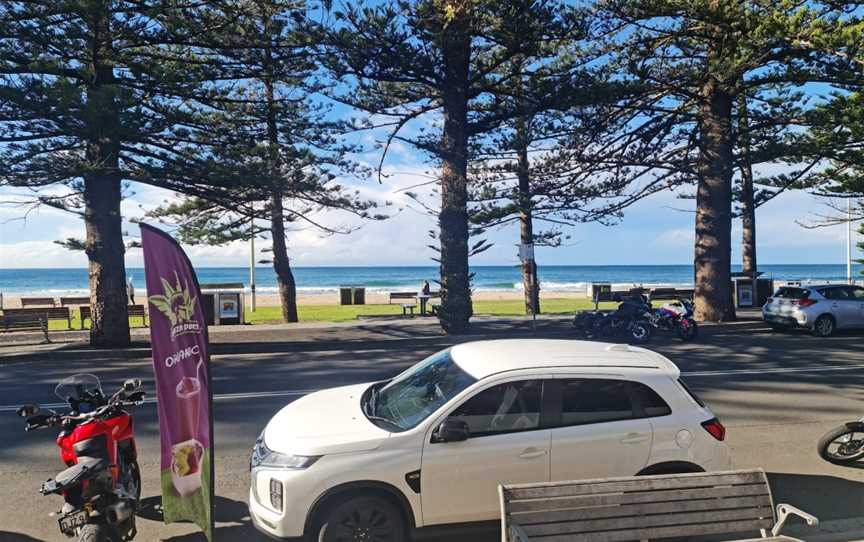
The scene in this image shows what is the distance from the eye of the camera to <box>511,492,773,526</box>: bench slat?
3500 mm

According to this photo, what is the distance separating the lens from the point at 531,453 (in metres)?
4.40

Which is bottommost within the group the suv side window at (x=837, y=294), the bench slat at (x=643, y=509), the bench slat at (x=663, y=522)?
the bench slat at (x=663, y=522)

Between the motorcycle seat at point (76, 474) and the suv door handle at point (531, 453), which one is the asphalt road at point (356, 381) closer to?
the suv door handle at point (531, 453)

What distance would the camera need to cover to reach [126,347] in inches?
606

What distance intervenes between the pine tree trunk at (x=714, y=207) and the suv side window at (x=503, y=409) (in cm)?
1570

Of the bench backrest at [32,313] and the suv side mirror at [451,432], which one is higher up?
the bench backrest at [32,313]

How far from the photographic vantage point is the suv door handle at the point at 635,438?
4.57m

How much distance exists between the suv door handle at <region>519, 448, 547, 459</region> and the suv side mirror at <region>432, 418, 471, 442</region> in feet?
1.43

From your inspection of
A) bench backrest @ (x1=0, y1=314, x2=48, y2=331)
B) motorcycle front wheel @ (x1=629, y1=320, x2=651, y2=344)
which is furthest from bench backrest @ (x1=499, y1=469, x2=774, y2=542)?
bench backrest @ (x1=0, y1=314, x2=48, y2=331)

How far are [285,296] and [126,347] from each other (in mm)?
8731

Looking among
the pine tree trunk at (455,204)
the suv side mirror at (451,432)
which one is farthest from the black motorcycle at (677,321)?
the suv side mirror at (451,432)

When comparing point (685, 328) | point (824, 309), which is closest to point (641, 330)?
point (685, 328)

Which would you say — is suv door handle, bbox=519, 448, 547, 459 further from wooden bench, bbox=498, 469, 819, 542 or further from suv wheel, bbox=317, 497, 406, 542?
suv wheel, bbox=317, 497, 406, 542

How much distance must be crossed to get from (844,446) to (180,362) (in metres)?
6.53
